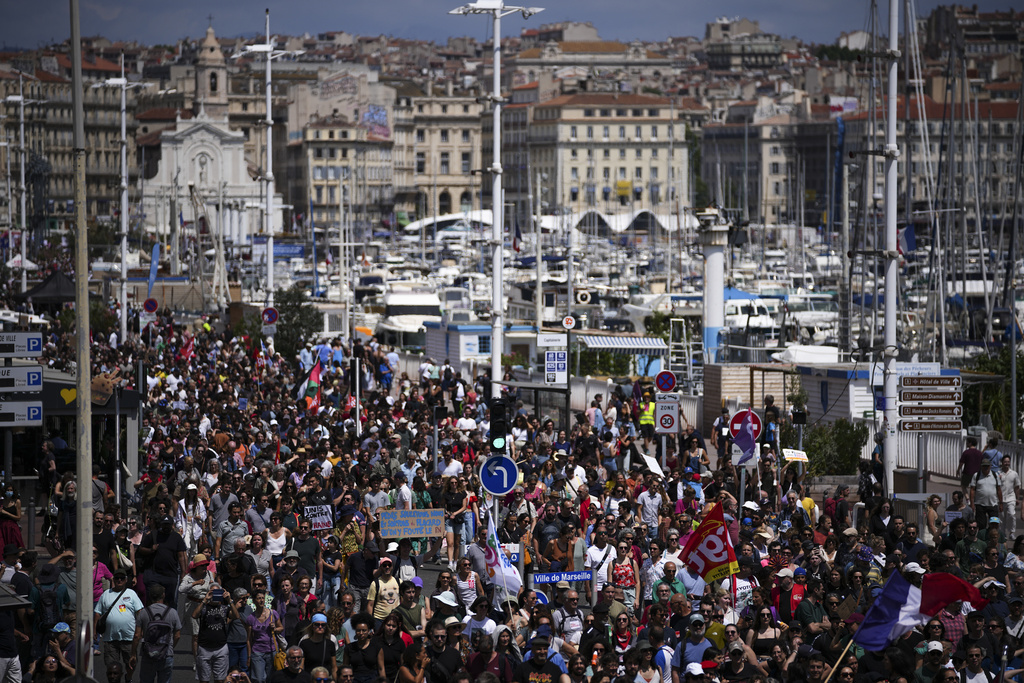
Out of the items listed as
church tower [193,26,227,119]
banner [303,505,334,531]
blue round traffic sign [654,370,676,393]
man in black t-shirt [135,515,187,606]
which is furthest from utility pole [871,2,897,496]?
church tower [193,26,227,119]

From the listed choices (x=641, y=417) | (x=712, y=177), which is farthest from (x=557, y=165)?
(x=641, y=417)

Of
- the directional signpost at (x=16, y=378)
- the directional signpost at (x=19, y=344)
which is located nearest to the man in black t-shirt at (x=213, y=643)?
the directional signpost at (x=16, y=378)

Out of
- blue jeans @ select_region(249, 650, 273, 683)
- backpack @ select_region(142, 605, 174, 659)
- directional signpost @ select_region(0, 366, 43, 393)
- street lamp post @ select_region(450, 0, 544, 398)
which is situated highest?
street lamp post @ select_region(450, 0, 544, 398)

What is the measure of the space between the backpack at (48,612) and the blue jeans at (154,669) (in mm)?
1020

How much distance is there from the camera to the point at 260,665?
1316 cm

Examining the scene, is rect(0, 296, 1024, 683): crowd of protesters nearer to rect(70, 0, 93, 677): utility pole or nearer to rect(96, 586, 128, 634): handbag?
rect(96, 586, 128, 634): handbag

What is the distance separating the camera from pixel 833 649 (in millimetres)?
12336

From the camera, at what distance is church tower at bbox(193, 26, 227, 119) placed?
17375cm

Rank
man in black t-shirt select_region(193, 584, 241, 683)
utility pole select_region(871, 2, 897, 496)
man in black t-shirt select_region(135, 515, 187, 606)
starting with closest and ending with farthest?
man in black t-shirt select_region(193, 584, 241, 683), man in black t-shirt select_region(135, 515, 187, 606), utility pole select_region(871, 2, 897, 496)

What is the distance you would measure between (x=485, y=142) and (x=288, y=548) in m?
179

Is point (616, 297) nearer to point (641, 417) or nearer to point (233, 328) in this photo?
point (233, 328)

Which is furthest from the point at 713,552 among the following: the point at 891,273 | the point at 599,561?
the point at 891,273

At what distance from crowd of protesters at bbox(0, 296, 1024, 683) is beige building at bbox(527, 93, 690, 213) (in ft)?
481

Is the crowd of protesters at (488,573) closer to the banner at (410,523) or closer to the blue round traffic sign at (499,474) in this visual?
the banner at (410,523)
